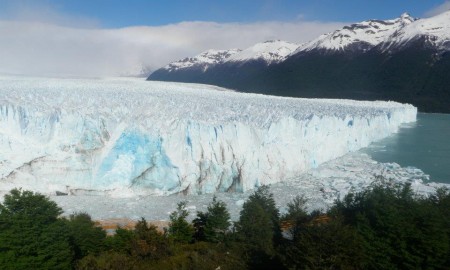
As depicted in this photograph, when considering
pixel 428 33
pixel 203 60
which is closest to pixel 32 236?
pixel 428 33

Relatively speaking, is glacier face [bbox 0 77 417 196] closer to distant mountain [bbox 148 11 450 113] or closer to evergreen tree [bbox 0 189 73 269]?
evergreen tree [bbox 0 189 73 269]

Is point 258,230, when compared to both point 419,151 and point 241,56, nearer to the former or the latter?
point 419,151

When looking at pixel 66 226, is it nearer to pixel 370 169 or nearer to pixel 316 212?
pixel 316 212

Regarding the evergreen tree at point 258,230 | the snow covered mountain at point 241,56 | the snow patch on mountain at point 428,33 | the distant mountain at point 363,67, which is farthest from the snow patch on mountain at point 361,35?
the evergreen tree at point 258,230

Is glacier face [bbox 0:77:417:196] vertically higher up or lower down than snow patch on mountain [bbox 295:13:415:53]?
lower down

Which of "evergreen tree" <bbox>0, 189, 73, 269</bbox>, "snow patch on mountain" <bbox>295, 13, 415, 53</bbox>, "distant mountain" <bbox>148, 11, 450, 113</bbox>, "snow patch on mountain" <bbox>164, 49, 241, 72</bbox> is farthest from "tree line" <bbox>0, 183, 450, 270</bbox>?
"snow patch on mountain" <bbox>164, 49, 241, 72</bbox>

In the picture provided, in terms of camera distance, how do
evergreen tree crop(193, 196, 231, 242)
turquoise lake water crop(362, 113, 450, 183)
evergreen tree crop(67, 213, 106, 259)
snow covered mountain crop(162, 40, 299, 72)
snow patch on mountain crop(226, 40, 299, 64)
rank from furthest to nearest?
1. snow covered mountain crop(162, 40, 299, 72)
2. snow patch on mountain crop(226, 40, 299, 64)
3. turquoise lake water crop(362, 113, 450, 183)
4. evergreen tree crop(193, 196, 231, 242)
5. evergreen tree crop(67, 213, 106, 259)
